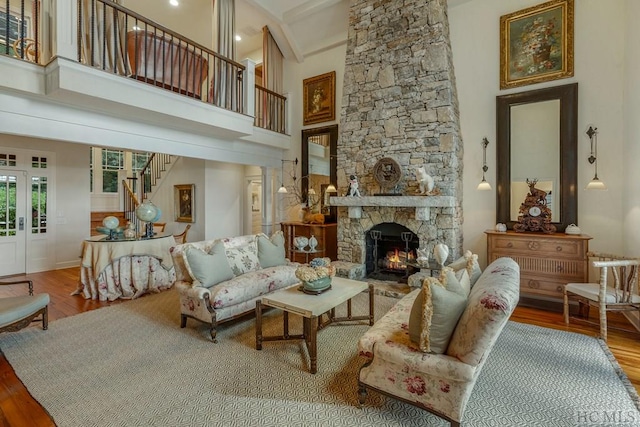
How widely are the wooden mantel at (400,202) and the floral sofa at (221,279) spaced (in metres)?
1.83

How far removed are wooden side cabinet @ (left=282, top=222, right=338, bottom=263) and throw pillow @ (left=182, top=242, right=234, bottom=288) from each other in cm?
255

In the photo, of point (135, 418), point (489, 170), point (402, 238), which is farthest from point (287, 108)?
point (135, 418)

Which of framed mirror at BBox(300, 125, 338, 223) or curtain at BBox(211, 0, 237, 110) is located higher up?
curtain at BBox(211, 0, 237, 110)

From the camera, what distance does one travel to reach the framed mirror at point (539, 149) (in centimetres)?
425

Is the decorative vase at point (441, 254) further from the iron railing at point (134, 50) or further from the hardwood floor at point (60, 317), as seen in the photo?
the iron railing at point (134, 50)

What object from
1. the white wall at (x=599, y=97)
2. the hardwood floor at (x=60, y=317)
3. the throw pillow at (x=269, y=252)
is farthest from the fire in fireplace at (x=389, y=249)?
the throw pillow at (x=269, y=252)

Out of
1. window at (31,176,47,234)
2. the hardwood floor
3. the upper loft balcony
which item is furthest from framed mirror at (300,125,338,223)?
window at (31,176,47,234)

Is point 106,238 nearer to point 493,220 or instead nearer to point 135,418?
point 135,418

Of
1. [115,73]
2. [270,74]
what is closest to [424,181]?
[115,73]

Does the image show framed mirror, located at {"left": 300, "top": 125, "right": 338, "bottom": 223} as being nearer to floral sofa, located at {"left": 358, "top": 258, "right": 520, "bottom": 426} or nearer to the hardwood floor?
the hardwood floor

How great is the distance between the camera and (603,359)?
2703 mm

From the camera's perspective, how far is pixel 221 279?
3.42 meters

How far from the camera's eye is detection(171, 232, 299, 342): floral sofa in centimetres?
311

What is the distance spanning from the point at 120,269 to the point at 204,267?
214 cm
